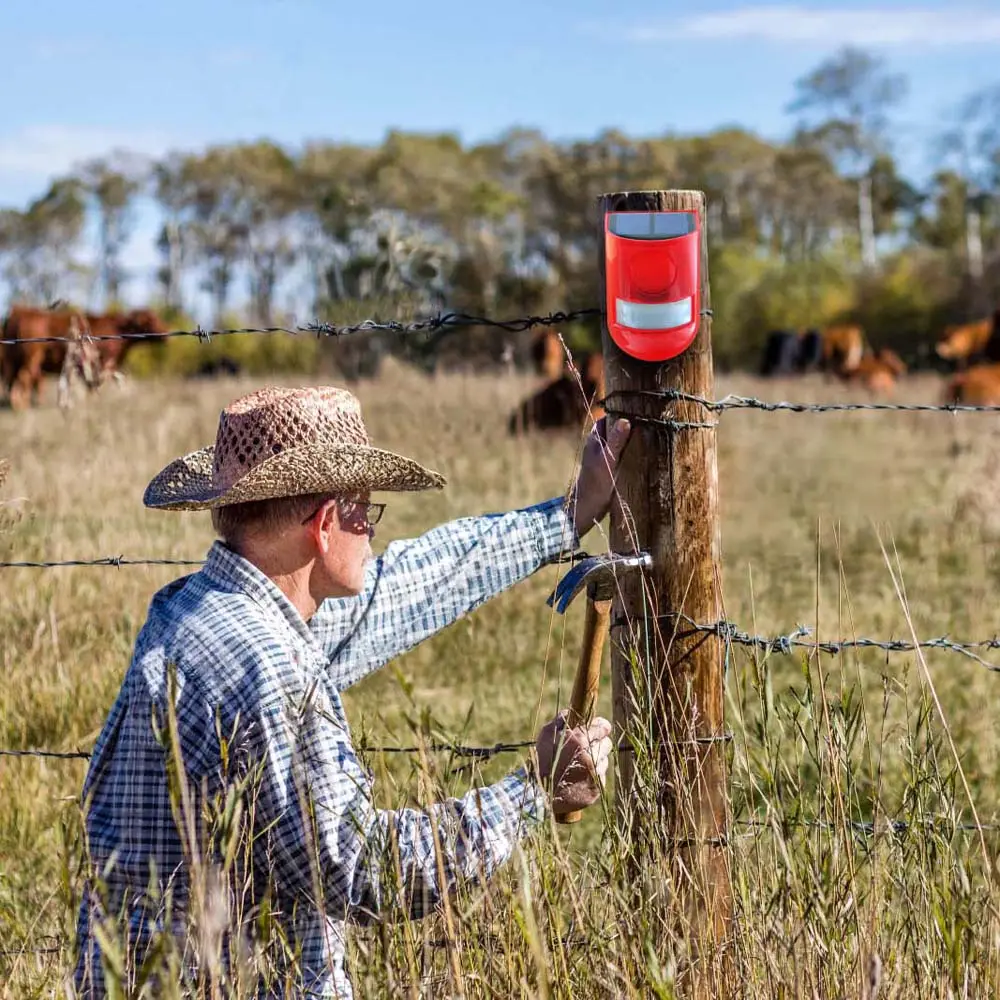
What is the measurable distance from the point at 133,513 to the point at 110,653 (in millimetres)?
2200

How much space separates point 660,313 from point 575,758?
2.53ft

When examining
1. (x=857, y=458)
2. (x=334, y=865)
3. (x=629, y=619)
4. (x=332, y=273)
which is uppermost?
(x=332, y=273)

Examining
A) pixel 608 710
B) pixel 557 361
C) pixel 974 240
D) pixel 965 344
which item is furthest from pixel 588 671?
pixel 974 240

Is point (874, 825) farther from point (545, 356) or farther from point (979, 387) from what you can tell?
point (545, 356)

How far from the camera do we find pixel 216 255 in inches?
2955

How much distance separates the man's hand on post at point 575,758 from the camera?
212 centimetres

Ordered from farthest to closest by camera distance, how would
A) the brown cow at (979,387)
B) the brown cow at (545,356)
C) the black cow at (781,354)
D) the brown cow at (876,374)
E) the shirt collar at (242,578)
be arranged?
the black cow at (781,354) → the brown cow at (876,374) → the brown cow at (545,356) → the brown cow at (979,387) → the shirt collar at (242,578)

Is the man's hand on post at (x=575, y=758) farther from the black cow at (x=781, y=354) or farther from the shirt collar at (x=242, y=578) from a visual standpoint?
the black cow at (x=781, y=354)

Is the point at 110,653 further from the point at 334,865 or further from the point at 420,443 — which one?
the point at 334,865

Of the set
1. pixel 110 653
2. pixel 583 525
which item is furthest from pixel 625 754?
pixel 110 653

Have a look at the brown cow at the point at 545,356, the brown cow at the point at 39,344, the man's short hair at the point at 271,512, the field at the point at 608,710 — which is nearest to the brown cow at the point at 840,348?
the brown cow at the point at 545,356

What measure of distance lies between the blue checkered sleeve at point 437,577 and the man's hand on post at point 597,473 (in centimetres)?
13

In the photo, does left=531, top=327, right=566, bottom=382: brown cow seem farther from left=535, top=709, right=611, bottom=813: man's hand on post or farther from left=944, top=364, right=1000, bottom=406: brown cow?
left=535, top=709, right=611, bottom=813: man's hand on post

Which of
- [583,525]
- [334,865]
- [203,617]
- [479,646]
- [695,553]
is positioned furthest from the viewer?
[479,646]
